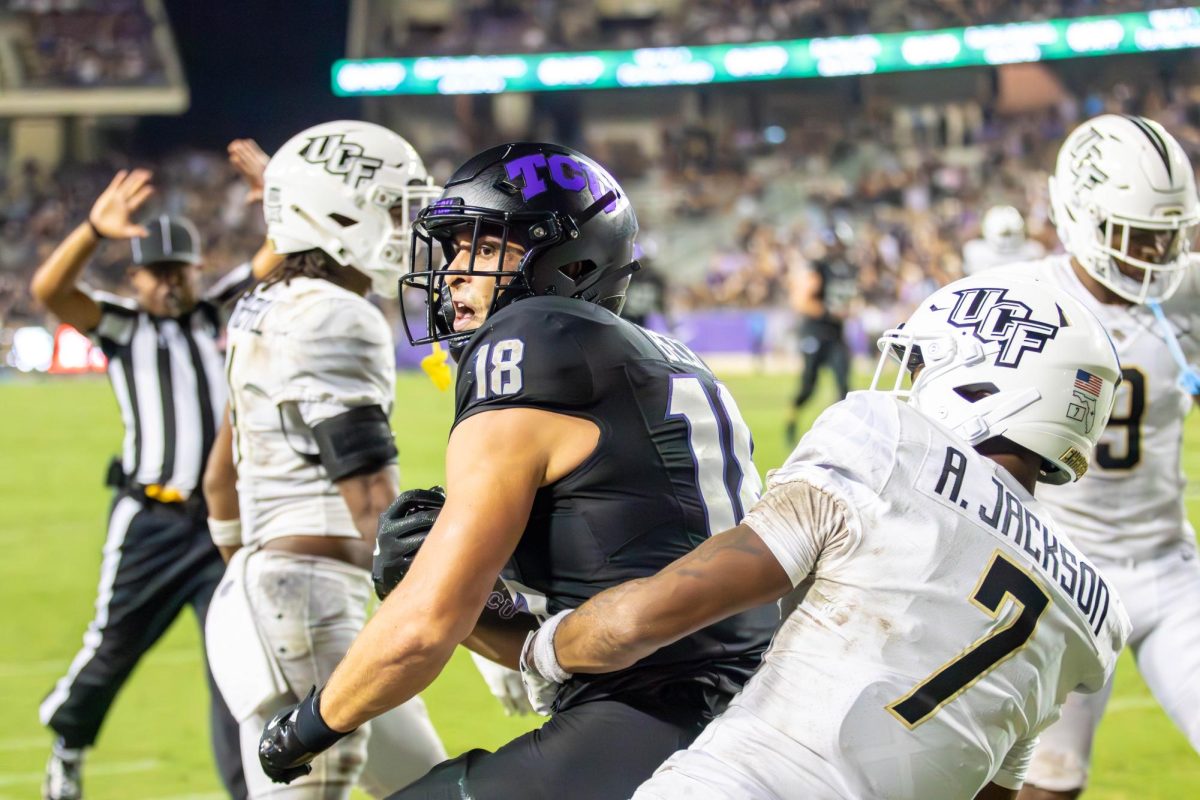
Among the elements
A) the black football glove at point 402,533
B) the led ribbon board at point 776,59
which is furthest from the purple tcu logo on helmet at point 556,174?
the led ribbon board at point 776,59

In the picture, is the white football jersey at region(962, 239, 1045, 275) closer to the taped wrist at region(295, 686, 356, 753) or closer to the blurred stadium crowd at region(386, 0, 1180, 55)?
the taped wrist at region(295, 686, 356, 753)

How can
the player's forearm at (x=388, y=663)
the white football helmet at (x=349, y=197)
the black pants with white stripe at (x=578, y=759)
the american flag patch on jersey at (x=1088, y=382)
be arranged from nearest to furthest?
1. the player's forearm at (x=388, y=663)
2. the black pants with white stripe at (x=578, y=759)
3. the american flag patch on jersey at (x=1088, y=382)
4. the white football helmet at (x=349, y=197)

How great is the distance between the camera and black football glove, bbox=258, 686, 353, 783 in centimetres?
227

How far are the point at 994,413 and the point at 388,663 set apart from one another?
105 cm

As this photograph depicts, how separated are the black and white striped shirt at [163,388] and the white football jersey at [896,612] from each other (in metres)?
3.56

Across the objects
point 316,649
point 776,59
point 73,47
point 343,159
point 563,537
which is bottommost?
point 73,47

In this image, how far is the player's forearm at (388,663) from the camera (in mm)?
2098

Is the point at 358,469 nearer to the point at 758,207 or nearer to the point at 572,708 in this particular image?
the point at 572,708

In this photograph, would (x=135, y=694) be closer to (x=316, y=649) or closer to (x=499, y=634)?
(x=316, y=649)

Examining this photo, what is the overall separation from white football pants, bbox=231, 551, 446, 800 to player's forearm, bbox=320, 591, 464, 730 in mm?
1201

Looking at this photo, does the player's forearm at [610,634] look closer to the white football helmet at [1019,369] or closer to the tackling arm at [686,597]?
the tackling arm at [686,597]

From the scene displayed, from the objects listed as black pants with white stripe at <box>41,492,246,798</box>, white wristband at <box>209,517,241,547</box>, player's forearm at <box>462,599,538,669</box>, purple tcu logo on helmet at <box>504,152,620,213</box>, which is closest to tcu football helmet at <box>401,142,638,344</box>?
purple tcu logo on helmet at <box>504,152,620,213</box>

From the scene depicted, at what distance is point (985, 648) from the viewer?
6.67 ft

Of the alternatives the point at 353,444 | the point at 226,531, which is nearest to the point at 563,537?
the point at 353,444
